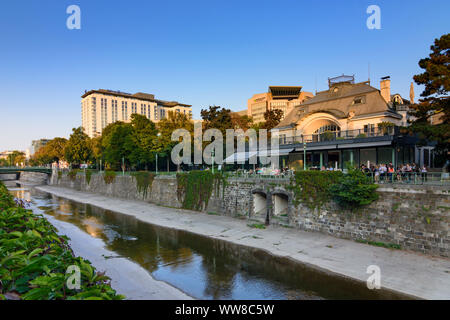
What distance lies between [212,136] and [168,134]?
878 centimetres

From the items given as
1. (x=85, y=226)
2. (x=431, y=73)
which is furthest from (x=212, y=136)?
(x=431, y=73)

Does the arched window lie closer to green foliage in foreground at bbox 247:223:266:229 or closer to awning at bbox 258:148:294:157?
awning at bbox 258:148:294:157

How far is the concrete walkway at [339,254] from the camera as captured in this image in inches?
533

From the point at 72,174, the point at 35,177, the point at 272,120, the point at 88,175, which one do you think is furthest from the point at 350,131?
the point at 35,177

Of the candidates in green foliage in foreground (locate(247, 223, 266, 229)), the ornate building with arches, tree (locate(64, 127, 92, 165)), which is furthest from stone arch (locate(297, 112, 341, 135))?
tree (locate(64, 127, 92, 165))

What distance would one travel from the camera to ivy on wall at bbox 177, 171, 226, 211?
31.5m

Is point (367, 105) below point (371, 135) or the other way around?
the other way around

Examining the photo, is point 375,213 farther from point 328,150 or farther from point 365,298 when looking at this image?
point 328,150

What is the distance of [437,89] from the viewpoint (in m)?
19.2

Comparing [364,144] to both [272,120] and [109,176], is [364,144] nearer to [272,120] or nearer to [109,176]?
[272,120]

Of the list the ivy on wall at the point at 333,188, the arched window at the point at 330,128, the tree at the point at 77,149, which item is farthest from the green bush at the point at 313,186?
the tree at the point at 77,149
